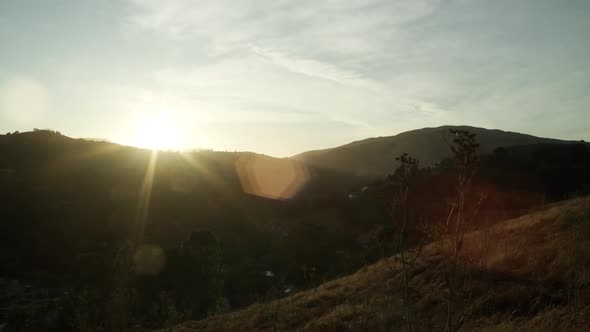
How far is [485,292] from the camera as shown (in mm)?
8180

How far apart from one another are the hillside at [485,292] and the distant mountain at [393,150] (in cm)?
7927

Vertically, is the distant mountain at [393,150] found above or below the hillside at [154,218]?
above

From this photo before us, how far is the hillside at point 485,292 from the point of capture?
652 centimetres

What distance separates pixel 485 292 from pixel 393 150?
341ft

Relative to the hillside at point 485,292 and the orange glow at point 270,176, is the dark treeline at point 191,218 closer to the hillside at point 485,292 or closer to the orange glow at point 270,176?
the hillside at point 485,292

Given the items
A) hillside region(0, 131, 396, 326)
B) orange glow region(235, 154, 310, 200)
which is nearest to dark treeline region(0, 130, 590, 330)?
hillside region(0, 131, 396, 326)

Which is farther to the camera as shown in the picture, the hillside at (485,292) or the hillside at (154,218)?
the hillside at (154,218)

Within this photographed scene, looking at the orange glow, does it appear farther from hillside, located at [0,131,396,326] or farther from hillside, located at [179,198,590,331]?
hillside, located at [179,198,590,331]

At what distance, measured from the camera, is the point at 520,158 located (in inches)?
1802

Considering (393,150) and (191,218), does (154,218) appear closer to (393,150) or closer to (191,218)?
(191,218)

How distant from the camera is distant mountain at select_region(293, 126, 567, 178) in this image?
9791 cm

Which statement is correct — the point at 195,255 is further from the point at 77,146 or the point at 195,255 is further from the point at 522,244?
the point at 77,146

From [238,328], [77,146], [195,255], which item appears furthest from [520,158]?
[77,146]

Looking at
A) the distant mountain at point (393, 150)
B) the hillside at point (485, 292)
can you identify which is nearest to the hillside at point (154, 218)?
the hillside at point (485, 292)
